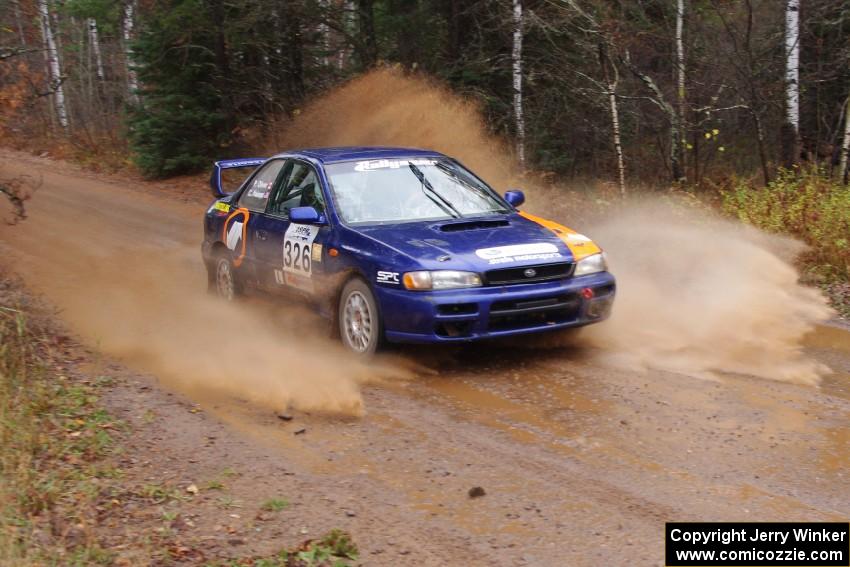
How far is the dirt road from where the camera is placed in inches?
179

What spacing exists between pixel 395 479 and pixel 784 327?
468 cm

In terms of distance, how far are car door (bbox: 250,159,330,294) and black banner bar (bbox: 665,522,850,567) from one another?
4330mm

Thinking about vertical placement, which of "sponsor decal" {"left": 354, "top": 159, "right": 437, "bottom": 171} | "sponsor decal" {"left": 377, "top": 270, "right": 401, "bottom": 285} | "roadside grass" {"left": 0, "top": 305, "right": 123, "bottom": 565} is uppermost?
"sponsor decal" {"left": 354, "top": 159, "right": 437, "bottom": 171}

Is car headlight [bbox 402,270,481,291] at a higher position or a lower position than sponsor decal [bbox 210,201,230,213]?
lower

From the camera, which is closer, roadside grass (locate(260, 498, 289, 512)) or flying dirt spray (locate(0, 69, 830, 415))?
roadside grass (locate(260, 498, 289, 512))

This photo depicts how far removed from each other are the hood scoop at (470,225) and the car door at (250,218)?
219cm

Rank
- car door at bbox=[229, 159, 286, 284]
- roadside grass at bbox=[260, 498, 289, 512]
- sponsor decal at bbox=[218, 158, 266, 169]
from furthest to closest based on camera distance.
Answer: sponsor decal at bbox=[218, 158, 266, 169]
car door at bbox=[229, 159, 286, 284]
roadside grass at bbox=[260, 498, 289, 512]

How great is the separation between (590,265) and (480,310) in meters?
1.13

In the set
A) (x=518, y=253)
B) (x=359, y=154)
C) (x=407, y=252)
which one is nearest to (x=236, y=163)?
(x=359, y=154)

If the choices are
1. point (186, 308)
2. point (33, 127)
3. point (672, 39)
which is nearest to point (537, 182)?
point (672, 39)

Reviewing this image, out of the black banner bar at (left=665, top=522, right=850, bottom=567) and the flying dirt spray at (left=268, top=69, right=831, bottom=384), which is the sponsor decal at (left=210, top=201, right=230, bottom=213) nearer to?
the flying dirt spray at (left=268, top=69, right=831, bottom=384)

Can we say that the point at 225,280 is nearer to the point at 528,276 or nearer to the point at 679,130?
the point at 528,276

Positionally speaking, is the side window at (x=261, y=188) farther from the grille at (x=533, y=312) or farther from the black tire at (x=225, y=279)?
the grille at (x=533, y=312)

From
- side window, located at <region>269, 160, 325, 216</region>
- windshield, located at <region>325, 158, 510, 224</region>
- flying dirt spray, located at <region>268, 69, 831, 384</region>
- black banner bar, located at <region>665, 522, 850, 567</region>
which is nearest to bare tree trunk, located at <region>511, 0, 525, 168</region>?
flying dirt spray, located at <region>268, 69, 831, 384</region>
